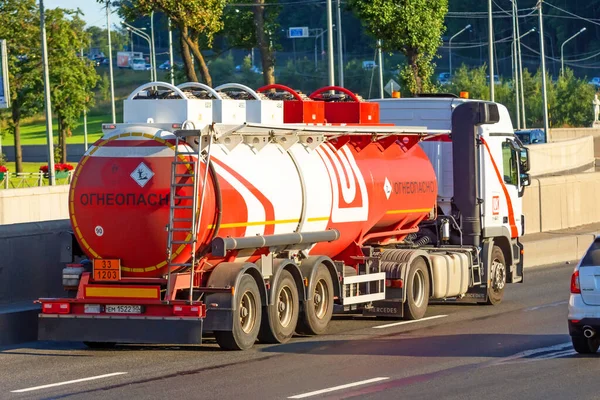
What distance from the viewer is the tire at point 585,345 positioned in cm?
1452

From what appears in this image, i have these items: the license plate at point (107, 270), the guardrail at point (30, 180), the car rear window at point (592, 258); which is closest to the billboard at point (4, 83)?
the guardrail at point (30, 180)

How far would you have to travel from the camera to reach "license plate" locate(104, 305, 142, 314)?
49.7ft

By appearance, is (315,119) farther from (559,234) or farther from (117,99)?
(117,99)

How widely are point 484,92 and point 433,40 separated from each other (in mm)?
53782

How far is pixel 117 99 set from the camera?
142 metres

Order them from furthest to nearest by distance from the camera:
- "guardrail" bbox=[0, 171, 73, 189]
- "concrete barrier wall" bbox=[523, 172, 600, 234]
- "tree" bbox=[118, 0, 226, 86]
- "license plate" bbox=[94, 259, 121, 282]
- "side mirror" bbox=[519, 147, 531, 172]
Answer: "guardrail" bbox=[0, 171, 73, 189], "tree" bbox=[118, 0, 226, 86], "concrete barrier wall" bbox=[523, 172, 600, 234], "side mirror" bbox=[519, 147, 531, 172], "license plate" bbox=[94, 259, 121, 282]

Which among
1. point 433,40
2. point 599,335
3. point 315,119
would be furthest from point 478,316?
point 433,40

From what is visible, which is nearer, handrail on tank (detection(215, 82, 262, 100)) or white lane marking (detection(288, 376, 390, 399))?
white lane marking (detection(288, 376, 390, 399))

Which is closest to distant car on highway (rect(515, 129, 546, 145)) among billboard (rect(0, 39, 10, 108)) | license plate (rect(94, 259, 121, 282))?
billboard (rect(0, 39, 10, 108))

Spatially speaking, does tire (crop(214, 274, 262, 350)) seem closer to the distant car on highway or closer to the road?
the road

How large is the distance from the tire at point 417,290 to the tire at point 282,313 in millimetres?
2790

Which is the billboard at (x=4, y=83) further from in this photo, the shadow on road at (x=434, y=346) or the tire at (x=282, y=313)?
the shadow on road at (x=434, y=346)

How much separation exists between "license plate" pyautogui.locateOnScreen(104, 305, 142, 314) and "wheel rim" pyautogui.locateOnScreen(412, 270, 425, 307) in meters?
5.70

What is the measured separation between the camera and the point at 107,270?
15328mm
